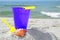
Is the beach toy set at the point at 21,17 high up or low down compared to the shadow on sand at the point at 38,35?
up

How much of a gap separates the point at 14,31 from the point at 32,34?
0.37m

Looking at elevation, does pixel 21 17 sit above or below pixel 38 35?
above

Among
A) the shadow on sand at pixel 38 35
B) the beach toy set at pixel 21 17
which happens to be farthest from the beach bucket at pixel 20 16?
the shadow on sand at pixel 38 35

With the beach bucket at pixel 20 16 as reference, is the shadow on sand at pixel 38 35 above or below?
below

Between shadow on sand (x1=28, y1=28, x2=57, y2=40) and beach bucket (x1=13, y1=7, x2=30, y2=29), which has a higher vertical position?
beach bucket (x1=13, y1=7, x2=30, y2=29)

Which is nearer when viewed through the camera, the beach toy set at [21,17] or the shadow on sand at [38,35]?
the beach toy set at [21,17]

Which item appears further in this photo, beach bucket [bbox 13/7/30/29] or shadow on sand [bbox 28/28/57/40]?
shadow on sand [bbox 28/28/57/40]

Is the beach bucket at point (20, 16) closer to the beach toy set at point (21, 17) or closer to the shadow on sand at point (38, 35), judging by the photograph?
the beach toy set at point (21, 17)

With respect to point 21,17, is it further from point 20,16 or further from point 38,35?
point 38,35

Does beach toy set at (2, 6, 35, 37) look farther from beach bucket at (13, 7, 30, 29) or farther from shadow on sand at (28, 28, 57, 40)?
shadow on sand at (28, 28, 57, 40)

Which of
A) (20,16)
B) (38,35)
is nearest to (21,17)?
(20,16)

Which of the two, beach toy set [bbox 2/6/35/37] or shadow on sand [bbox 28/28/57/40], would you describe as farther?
shadow on sand [bbox 28/28/57/40]

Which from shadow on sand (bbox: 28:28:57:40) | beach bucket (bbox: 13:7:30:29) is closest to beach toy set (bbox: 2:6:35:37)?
beach bucket (bbox: 13:7:30:29)

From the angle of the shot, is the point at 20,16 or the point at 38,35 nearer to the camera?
the point at 20,16
